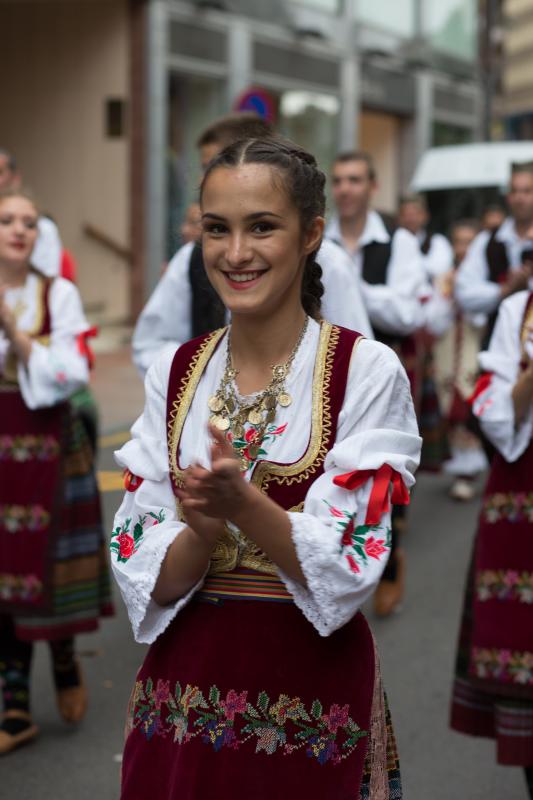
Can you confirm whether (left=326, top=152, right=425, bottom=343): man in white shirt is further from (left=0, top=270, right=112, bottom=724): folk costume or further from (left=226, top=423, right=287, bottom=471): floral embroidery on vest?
(left=226, top=423, right=287, bottom=471): floral embroidery on vest

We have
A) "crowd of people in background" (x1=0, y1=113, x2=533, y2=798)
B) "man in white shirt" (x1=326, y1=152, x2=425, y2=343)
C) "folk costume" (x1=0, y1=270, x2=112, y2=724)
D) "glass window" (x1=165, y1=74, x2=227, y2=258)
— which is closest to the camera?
"crowd of people in background" (x1=0, y1=113, x2=533, y2=798)

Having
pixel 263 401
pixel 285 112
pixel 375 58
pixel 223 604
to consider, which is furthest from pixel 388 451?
pixel 375 58

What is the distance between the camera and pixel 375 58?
866 inches

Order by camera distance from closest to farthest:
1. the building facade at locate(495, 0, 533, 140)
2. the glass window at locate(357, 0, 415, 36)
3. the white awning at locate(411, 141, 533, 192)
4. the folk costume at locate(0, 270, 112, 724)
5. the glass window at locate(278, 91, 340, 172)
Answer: the folk costume at locate(0, 270, 112, 724) → the white awning at locate(411, 141, 533, 192) → the glass window at locate(278, 91, 340, 172) → the glass window at locate(357, 0, 415, 36) → the building facade at locate(495, 0, 533, 140)

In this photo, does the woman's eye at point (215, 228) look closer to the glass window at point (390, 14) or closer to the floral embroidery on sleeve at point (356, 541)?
the floral embroidery on sleeve at point (356, 541)

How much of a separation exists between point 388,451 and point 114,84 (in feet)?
49.5

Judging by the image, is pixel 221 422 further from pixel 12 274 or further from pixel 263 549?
pixel 12 274

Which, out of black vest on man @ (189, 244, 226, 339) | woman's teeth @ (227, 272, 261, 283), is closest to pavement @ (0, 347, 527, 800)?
woman's teeth @ (227, 272, 261, 283)

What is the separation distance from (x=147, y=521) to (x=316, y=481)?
338mm

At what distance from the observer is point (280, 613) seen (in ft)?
7.28

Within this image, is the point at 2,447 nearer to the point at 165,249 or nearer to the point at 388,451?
the point at 388,451

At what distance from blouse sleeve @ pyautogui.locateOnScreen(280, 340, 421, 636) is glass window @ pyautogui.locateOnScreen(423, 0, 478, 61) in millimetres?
23201

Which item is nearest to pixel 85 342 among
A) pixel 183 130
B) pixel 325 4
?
pixel 183 130

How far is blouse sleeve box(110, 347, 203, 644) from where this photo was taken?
221cm
